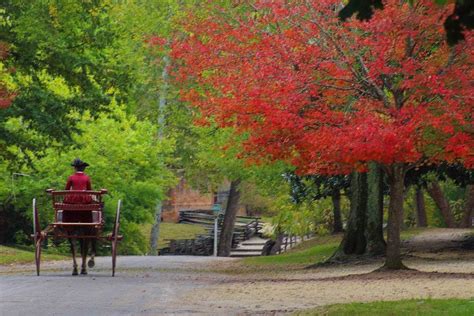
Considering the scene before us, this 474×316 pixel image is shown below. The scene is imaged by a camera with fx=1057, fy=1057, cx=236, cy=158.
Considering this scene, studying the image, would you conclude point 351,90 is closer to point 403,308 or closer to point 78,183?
point 78,183

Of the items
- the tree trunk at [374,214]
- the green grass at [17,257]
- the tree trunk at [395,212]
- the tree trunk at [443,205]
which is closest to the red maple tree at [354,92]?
the tree trunk at [395,212]

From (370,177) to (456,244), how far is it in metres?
7.43

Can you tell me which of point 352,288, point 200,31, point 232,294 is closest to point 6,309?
point 232,294

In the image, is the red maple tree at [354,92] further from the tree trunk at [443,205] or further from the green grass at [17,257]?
the tree trunk at [443,205]

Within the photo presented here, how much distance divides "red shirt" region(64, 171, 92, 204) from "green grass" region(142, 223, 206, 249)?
138 ft

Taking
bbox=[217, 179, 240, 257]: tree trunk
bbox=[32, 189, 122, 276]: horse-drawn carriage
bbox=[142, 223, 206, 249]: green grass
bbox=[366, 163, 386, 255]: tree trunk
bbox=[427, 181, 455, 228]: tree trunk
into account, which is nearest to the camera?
bbox=[32, 189, 122, 276]: horse-drawn carriage

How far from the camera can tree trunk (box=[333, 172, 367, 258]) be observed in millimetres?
29453

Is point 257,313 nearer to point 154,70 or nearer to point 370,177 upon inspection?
point 370,177

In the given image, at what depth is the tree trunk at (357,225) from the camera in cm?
2945

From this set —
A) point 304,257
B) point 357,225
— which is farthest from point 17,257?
point 357,225

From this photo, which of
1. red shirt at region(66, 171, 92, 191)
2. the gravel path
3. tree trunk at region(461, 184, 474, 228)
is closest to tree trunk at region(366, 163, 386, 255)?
the gravel path

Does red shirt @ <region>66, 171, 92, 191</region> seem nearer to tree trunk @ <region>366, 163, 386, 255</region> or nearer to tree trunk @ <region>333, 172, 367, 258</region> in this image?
tree trunk @ <region>366, 163, 386, 255</region>

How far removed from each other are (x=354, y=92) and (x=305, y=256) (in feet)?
49.9

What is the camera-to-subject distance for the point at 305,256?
118 feet
